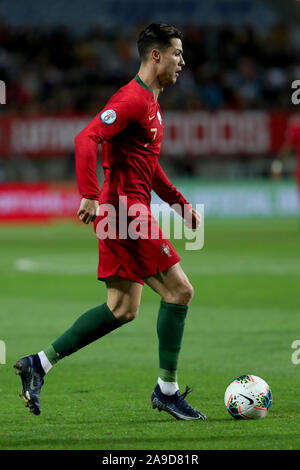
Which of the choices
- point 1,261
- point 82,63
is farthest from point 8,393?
point 82,63

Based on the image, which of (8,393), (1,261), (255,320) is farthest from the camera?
(1,261)

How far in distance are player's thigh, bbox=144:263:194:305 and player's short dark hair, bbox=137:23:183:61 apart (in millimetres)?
1323

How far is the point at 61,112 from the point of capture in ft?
95.2

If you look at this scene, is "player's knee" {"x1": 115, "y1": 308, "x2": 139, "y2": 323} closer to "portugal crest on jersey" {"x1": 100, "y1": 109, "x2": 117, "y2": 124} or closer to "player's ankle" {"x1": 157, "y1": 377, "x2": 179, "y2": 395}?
"player's ankle" {"x1": 157, "y1": 377, "x2": 179, "y2": 395}

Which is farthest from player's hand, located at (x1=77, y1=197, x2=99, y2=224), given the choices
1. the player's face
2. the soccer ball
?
the soccer ball

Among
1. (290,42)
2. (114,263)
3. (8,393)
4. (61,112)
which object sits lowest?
(8,393)

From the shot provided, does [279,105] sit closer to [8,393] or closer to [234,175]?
[234,175]

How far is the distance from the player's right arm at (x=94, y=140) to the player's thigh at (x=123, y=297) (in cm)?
69

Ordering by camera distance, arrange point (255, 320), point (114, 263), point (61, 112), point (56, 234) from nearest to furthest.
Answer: point (114, 263) < point (255, 320) < point (56, 234) < point (61, 112)

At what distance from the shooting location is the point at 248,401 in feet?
17.9

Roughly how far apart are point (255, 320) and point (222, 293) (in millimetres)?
2361

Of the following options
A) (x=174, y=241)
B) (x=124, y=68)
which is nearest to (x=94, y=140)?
(x=174, y=241)

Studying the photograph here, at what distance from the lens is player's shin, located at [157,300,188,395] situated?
5.58 m

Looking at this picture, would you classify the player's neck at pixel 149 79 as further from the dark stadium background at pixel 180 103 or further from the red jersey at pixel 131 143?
the dark stadium background at pixel 180 103
